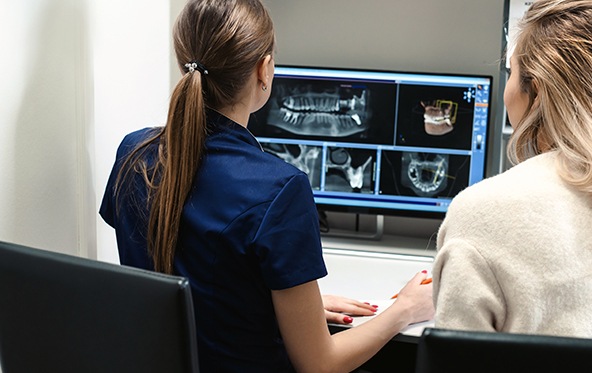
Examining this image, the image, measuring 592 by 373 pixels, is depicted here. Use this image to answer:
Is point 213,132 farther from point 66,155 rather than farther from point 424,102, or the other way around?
point 424,102

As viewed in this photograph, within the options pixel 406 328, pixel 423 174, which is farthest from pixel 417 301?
pixel 423 174

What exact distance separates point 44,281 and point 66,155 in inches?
27.4

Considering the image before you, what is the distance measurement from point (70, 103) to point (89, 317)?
804 millimetres

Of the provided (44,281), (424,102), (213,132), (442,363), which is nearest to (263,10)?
(213,132)

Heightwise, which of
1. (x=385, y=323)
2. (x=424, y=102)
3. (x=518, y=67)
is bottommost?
(x=385, y=323)

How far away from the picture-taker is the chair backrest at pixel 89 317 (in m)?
1.00

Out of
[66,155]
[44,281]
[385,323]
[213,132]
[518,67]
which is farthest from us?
[66,155]

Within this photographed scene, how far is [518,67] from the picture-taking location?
121 cm

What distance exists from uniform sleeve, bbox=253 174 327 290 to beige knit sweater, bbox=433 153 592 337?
0.76 feet

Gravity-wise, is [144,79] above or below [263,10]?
below

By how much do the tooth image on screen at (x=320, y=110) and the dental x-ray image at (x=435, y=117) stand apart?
12 centimetres

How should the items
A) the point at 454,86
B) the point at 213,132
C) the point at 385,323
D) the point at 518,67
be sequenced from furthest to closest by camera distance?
the point at 454,86 < the point at 385,323 < the point at 213,132 < the point at 518,67

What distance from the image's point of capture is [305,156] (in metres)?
2.36

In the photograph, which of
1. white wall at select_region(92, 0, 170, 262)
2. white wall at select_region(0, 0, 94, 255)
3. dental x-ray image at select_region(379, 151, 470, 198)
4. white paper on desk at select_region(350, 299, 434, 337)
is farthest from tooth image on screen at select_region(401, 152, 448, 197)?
white wall at select_region(0, 0, 94, 255)
